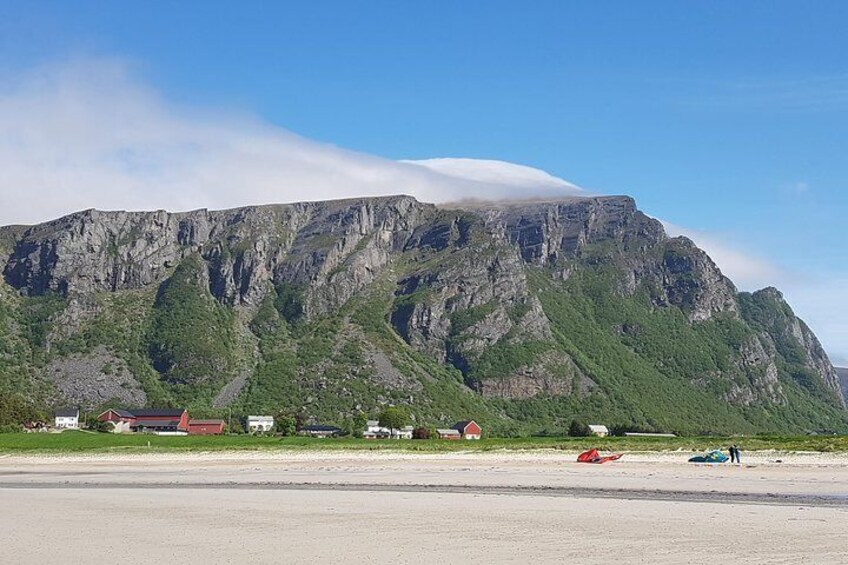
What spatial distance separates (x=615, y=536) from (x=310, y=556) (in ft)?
28.3

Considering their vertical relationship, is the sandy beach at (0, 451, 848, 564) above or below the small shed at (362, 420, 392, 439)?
above

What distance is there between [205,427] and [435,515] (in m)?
126

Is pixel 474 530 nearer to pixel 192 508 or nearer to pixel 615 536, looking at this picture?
pixel 615 536

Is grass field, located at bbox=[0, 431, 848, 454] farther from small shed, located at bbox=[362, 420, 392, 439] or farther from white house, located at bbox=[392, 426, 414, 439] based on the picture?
white house, located at bbox=[392, 426, 414, 439]

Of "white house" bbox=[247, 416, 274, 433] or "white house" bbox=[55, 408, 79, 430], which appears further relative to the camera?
"white house" bbox=[247, 416, 274, 433]

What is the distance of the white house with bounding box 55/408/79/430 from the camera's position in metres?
141

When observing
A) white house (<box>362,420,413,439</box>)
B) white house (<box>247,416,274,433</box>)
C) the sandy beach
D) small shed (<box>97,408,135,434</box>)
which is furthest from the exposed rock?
the sandy beach

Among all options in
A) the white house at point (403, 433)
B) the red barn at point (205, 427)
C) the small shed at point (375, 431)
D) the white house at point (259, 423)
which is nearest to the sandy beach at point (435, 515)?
the small shed at point (375, 431)

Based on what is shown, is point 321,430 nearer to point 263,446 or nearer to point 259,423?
point 259,423

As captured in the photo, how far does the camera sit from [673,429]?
200m

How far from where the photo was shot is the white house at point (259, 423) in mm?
155450

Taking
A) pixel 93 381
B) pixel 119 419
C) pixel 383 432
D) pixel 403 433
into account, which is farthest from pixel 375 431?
pixel 93 381

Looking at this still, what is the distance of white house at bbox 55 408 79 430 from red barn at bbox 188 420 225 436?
1879cm

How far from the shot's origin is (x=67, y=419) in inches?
5709
